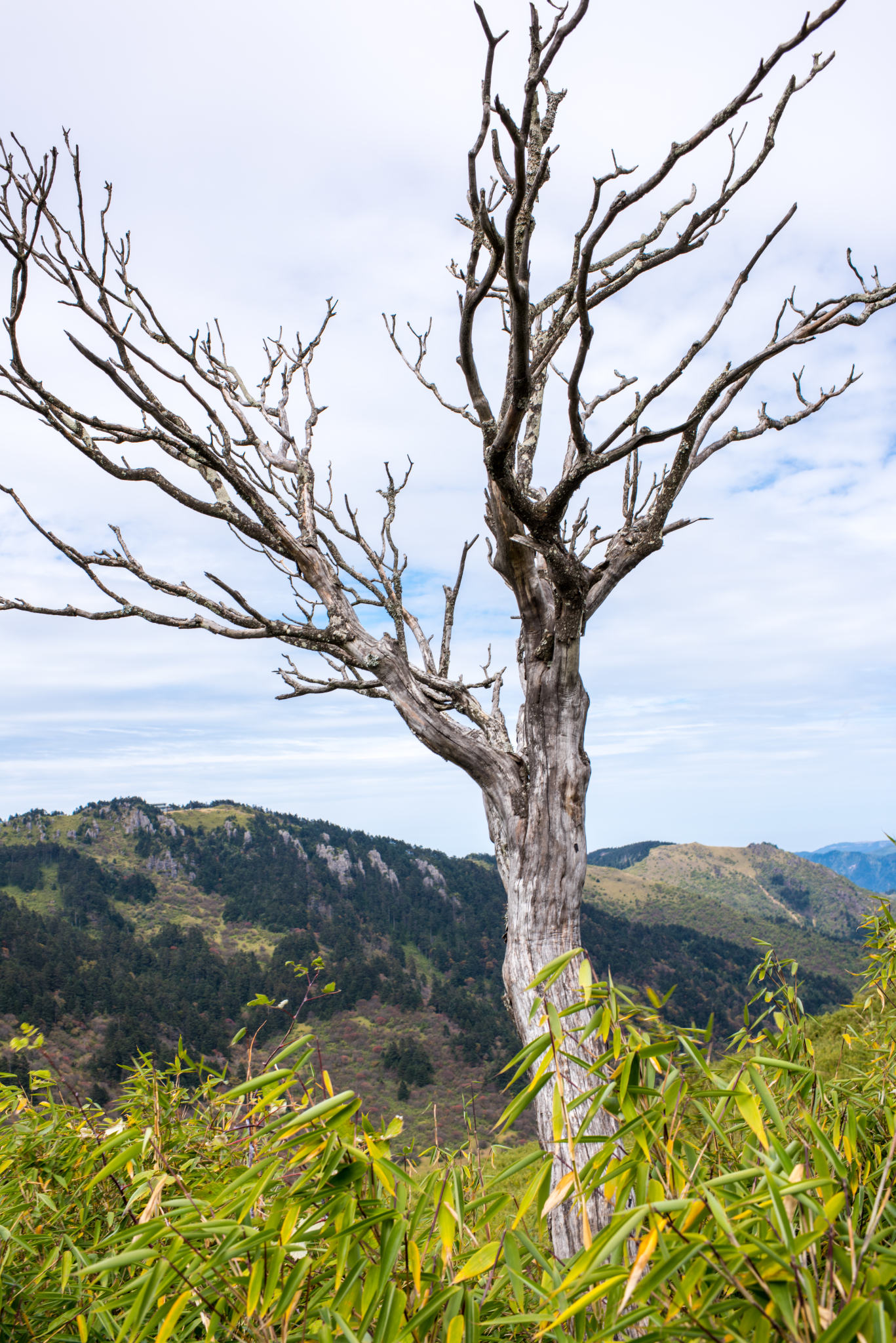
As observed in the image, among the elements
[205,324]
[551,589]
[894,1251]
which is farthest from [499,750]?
[205,324]

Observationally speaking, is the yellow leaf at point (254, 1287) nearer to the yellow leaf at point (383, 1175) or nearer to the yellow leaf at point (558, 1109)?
the yellow leaf at point (383, 1175)

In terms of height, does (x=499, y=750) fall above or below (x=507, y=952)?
above

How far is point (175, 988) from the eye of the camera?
210 ft

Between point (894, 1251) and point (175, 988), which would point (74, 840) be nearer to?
point (175, 988)

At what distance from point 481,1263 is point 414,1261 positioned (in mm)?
113

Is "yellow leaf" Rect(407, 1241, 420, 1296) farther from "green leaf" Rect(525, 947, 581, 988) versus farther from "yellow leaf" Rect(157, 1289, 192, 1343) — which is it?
"green leaf" Rect(525, 947, 581, 988)

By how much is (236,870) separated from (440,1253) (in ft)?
350

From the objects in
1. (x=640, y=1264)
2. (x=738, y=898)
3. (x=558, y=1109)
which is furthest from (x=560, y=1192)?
(x=738, y=898)

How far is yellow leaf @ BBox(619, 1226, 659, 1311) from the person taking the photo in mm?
847

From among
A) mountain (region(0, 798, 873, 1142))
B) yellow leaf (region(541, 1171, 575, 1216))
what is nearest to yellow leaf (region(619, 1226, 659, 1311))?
yellow leaf (region(541, 1171, 575, 1216))

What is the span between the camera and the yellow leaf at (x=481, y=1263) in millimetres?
1021

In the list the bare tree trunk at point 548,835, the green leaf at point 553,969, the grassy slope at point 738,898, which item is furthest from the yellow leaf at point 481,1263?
the grassy slope at point 738,898

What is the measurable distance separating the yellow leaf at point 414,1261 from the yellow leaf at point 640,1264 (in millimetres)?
345

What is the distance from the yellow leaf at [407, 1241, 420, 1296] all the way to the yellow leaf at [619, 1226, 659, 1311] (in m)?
0.34
